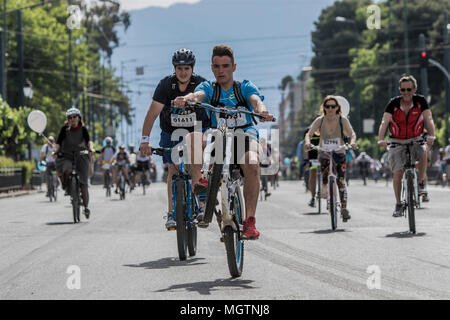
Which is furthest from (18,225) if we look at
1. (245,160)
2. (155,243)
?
(245,160)

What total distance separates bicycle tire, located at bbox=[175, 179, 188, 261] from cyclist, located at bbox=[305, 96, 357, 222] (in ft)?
14.9

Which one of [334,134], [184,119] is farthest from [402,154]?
[184,119]

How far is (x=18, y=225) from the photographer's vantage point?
15852 millimetres

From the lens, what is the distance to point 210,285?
24.6 feet

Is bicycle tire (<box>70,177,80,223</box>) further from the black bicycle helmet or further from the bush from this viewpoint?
the bush

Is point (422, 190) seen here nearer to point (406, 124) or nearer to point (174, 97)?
point (406, 124)

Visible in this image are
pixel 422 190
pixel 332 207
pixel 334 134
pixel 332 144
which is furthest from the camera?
pixel 334 134

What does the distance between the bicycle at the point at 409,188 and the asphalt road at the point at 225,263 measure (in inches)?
9.4

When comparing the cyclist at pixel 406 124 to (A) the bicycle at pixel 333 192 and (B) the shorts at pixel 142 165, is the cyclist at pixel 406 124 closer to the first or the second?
(A) the bicycle at pixel 333 192

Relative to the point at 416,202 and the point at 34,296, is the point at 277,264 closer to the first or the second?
the point at 34,296

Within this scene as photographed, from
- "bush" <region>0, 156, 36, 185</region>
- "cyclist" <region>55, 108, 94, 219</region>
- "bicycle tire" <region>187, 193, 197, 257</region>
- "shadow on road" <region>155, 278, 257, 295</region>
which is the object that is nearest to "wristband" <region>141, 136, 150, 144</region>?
"bicycle tire" <region>187, 193, 197, 257</region>

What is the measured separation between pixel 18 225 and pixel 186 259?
7.05 metres

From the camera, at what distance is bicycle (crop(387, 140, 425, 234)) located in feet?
39.7

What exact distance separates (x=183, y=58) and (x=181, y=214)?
1.71 metres
